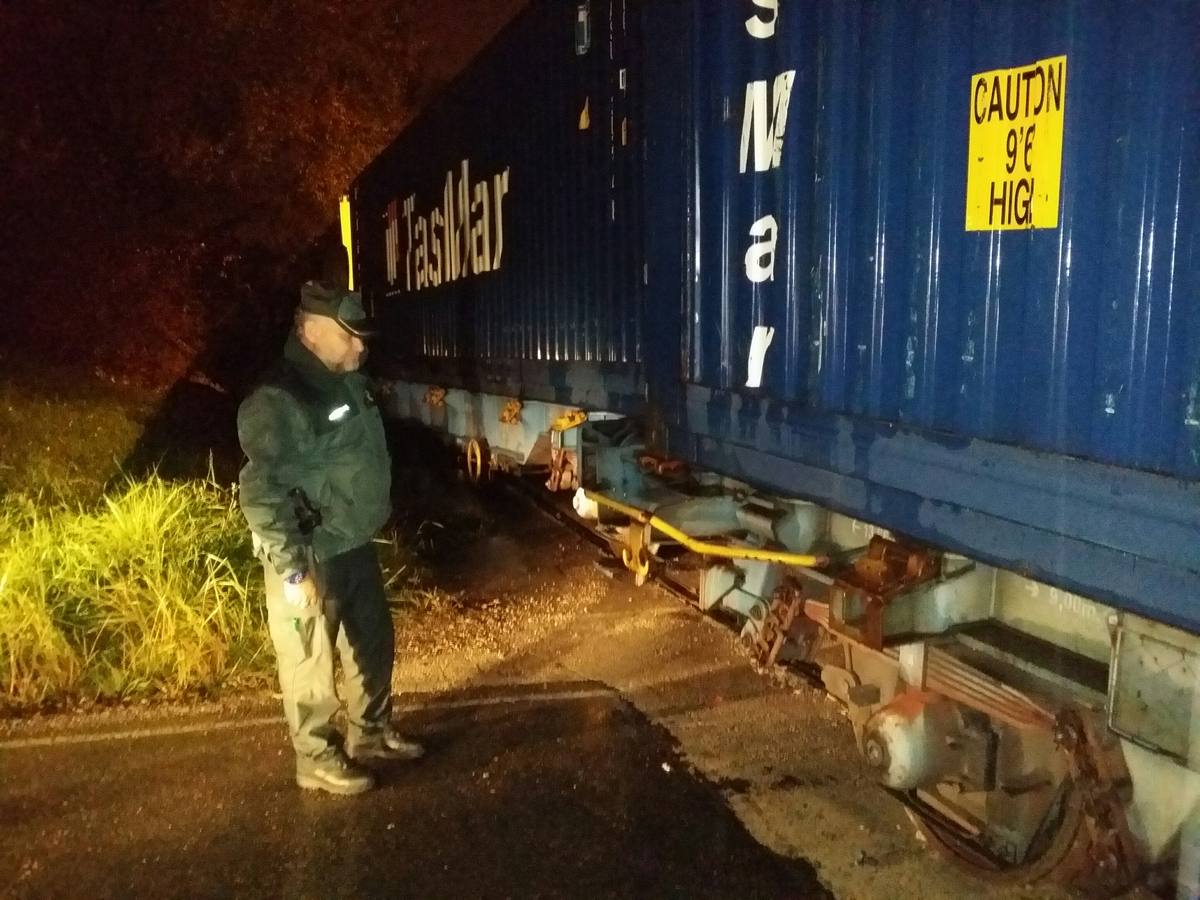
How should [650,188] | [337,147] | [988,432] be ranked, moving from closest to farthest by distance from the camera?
[988,432]
[650,188]
[337,147]

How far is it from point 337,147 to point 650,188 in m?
12.6

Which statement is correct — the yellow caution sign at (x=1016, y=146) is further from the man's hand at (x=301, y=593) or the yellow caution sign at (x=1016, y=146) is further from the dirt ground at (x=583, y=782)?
the man's hand at (x=301, y=593)

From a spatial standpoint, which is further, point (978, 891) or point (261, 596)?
point (261, 596)

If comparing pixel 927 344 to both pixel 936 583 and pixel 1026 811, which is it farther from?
pixel 1026 811

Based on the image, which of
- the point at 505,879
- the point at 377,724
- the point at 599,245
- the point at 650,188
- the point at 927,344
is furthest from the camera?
the point at 599,245

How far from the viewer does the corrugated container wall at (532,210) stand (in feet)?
16.0

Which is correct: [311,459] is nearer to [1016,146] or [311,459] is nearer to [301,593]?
[301,593]

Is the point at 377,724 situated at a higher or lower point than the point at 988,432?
lower

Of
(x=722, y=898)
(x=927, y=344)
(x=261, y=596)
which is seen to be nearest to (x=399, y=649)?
(x=261, y=596)

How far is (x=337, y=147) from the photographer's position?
15.7 m

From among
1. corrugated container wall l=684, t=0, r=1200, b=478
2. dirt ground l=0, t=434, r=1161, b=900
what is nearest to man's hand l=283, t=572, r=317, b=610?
dirt ground l=0, t=434, r=1161, b=900

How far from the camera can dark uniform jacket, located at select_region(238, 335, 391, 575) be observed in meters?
3.46

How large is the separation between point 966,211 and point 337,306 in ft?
6.80

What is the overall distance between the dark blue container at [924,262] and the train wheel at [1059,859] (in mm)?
708
